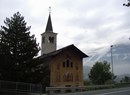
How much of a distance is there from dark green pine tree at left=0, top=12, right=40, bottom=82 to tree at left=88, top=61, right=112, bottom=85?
133ft

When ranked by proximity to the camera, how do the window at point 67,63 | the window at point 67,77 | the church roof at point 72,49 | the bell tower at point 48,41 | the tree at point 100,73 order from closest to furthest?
the church roof at point 72,49
the window at point 67,77
the window at point 67,63
the bell tower at point 48,41
the tree at point 100,73

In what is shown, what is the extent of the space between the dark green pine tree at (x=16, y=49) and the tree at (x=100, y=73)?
1591 inches

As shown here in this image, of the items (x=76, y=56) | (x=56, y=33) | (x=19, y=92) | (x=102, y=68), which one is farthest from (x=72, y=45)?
(x=19, y=92)

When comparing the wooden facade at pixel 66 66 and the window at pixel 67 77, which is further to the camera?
the window at pixel 67 77

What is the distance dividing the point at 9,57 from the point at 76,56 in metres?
27.3

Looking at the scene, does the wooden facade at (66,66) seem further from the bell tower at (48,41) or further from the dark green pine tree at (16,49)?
the dark green pine tree at (16,49)

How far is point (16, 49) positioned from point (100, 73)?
141 ft

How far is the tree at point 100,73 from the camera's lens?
8331 cm

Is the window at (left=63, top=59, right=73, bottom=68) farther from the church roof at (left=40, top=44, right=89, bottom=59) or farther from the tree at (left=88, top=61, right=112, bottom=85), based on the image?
the tree at (left=88, top=61, right=112, bottom=85)

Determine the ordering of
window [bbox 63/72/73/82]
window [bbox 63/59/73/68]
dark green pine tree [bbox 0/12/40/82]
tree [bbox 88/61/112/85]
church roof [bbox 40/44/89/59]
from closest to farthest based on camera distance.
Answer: dark green pine tree [bbox 0/12/40/82] < church roof [bbox 40/44/89/59] < window [bbox 63/72/73/82] < window [bbox 63/59/73/68] < tree [bbox 88/61/112/85]

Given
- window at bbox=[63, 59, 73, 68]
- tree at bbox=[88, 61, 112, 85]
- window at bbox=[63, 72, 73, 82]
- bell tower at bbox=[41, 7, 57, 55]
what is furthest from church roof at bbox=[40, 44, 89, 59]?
tree at bbox=[88, 61, 112, 85]

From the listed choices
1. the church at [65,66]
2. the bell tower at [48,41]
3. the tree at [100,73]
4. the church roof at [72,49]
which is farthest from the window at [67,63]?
the tree at [100,73]

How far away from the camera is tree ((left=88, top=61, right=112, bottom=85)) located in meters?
83.3

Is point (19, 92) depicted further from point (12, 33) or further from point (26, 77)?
point (12, 33)
